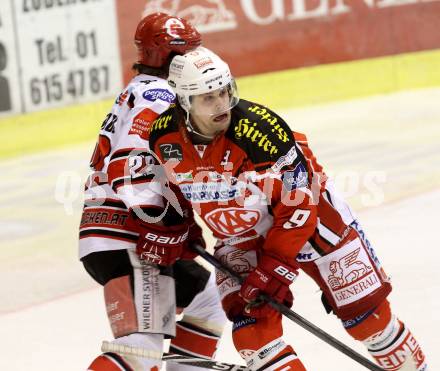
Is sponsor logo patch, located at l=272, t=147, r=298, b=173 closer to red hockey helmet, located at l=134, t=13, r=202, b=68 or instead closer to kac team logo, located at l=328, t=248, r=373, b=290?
kac team logo, located at l=328, t=248, r=373, b=290

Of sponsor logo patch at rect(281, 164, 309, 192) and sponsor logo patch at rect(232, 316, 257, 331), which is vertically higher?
sponsor logo patch at rect(281, 164, 309, 192)

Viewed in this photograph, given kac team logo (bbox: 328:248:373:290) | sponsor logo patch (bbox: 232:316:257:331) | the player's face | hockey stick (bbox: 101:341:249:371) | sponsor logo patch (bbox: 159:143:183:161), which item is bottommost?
hockey stick (bbox: 101:341:249:371)

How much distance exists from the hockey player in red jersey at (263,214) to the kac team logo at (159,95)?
9.8 inches

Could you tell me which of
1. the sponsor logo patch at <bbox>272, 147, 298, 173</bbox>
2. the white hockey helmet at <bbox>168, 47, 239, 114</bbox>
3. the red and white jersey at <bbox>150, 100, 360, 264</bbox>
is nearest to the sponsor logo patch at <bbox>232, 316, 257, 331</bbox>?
the red and white jersey at <bbox>150, 100, 360, 264</bbox>

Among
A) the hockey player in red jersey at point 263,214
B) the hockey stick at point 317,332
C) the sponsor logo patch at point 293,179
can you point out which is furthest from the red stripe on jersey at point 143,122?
the sponsor logo patch at point 293,179

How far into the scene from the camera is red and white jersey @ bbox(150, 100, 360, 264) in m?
3.15

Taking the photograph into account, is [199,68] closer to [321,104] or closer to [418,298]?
[418,298]

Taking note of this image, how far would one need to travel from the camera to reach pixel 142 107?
142 inches

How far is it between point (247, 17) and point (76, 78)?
5.64 feet

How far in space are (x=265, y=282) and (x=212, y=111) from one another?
0.53 meters

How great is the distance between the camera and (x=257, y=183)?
3178mm

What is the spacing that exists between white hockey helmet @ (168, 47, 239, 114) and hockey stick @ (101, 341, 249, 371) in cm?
75

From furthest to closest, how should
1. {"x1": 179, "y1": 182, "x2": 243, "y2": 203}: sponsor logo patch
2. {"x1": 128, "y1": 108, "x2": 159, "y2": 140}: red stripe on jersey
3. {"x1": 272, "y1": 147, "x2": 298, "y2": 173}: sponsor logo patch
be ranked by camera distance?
{"x1": 128, "y1": 108, "x2": 159, "y2": 140}: red stripe on jersey
{"x1": 179, "y1": 182, "x2": 243, "y2": 203}: sponsor logo patch
{"x1": 272, "y1": 147, "x2": 298, "y2": 173}: sponsor logo patch

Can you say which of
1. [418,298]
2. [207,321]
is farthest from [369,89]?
[207,321]
